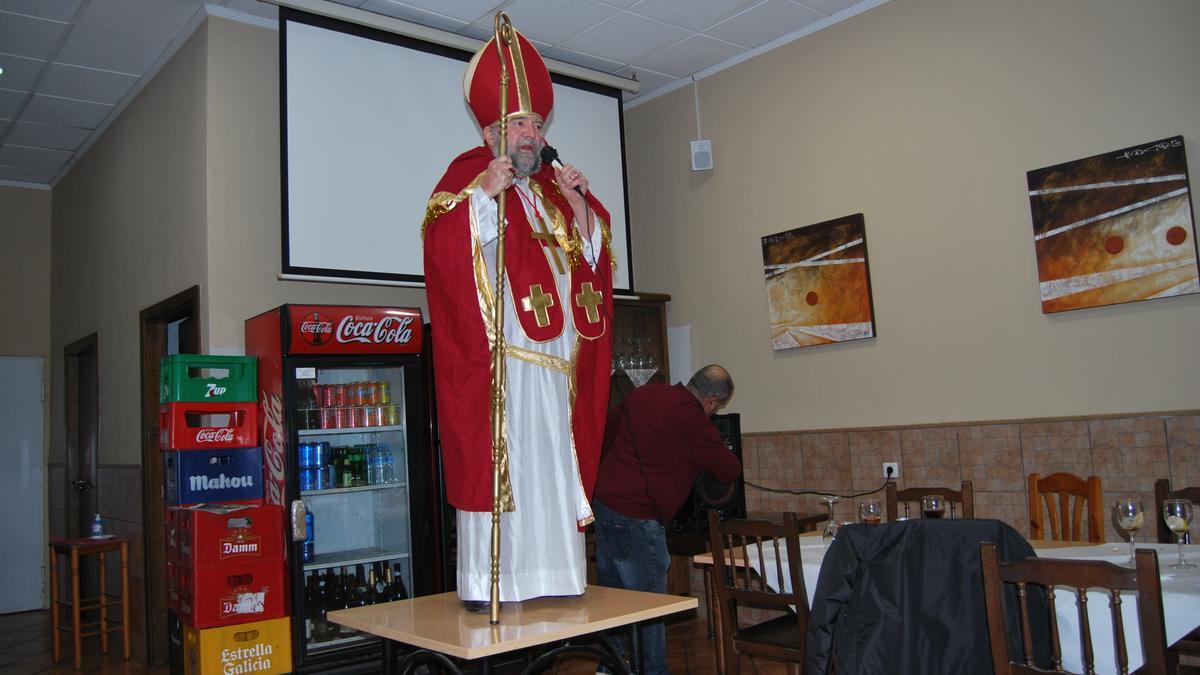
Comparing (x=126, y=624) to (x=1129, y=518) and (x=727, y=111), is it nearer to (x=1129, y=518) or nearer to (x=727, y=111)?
(x=727, y=111)

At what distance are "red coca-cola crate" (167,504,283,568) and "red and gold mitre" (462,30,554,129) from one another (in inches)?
99.6

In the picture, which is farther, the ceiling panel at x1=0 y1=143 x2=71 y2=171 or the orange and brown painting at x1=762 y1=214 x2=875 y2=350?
the ceiling panel at x1=0 y1=143 x2=71 y2=171

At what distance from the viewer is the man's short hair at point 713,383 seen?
13.5ft

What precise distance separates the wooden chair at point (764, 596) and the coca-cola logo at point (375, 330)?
1901mm

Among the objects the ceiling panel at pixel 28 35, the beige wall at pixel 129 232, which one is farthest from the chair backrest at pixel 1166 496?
the ceiling panel at pixel 28 35

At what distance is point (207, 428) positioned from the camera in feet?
14.4

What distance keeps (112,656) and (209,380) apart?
2.41 m

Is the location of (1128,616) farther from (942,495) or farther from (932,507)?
(942,495)

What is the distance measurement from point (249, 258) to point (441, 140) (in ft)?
4.15

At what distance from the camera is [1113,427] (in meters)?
4.14

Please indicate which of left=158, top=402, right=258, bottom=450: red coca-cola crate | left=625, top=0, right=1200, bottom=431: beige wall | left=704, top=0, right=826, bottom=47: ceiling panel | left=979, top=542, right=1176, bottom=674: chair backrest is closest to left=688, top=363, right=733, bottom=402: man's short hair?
left=625, top=0, right=1200, bottom=431: beige wall

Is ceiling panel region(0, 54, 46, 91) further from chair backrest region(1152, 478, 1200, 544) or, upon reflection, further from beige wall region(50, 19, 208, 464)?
chair backrest region(1152, 478, 1200, 544)

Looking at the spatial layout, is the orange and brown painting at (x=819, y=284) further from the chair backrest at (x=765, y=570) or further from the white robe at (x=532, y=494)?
the white robe at (x=532, y=494)

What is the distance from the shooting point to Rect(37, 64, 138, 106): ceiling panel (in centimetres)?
554
